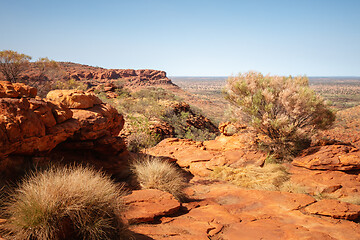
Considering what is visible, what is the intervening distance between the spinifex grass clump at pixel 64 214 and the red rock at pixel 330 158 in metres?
5.96

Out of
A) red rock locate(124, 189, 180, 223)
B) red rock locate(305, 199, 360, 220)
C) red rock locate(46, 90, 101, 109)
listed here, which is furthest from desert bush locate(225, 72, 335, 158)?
red rock locate(46, 90, 101, 109)

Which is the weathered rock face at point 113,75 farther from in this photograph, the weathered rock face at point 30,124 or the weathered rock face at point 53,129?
the weathered rock face at point 30,124

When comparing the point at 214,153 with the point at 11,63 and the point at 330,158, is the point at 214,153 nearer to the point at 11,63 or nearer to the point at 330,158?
the point at 330,158

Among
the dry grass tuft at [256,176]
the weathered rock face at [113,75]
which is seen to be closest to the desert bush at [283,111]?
the dry grass tuft at [256,176]

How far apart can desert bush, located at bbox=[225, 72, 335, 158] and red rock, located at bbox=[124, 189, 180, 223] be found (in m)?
4.66

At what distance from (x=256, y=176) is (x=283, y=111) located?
9.14ft

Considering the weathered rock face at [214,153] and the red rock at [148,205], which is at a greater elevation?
the red rock at [148,205]

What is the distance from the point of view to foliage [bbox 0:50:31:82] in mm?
17484

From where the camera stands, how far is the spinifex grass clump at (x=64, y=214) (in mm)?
2506

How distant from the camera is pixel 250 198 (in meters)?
5.21

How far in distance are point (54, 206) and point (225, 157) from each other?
20.6ft

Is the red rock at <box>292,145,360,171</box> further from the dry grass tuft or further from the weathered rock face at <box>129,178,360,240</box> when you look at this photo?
the weathered rock face at <box>129,178,360,240</box>

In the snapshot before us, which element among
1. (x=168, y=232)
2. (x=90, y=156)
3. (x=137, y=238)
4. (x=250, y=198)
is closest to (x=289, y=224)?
(x=250, y=198)

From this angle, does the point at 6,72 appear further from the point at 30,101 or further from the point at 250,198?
the point at 250,198
